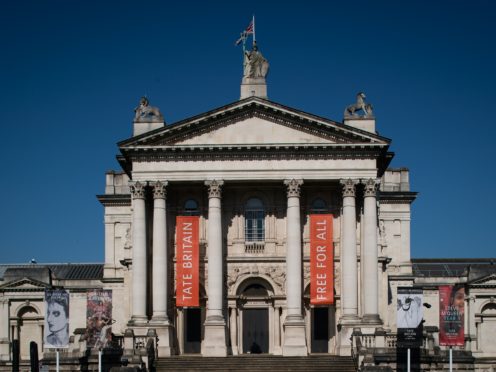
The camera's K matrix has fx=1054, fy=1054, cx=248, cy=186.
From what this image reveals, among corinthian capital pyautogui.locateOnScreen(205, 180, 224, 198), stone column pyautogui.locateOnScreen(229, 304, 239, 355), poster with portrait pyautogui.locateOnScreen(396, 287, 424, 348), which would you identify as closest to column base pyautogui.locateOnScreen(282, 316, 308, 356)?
stone column pyautogui.locateOnScreen(229, 304, 239, 355)

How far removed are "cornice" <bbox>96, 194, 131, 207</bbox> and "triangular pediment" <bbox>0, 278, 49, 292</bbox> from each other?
7893 mm

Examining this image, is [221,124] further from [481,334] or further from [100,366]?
[481,334]

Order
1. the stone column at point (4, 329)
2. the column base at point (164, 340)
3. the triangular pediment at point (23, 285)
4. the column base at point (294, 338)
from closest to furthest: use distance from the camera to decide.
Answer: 1. the column base at point (294, 338)
2. the column base at point (164, 340)
3. the stone column at point (4, 329)
4. the triangular pediment at point (23, 285)

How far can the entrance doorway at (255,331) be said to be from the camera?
208 feet

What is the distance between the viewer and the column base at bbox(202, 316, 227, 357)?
59.8 metres

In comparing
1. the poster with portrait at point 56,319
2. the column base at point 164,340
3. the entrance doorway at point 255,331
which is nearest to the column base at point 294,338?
the entrance doorway at point 255,331

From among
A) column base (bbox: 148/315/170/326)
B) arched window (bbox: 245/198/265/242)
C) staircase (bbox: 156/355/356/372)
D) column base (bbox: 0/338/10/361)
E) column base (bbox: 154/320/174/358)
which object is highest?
arched window (bbox: 245/198/265/242)

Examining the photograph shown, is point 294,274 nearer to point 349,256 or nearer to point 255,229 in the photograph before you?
point 349,256

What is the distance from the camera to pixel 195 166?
204 ft

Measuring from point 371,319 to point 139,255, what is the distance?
13935 millimetres

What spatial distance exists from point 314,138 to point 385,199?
2290 cm

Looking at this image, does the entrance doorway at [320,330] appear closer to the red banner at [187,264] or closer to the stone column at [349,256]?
the stone column at [349,256]

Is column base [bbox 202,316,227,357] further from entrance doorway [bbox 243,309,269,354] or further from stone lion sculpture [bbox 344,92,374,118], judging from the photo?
stone lion sculpture [bbox 344,92,374,118]

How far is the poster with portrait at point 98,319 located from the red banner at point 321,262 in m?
12.1
